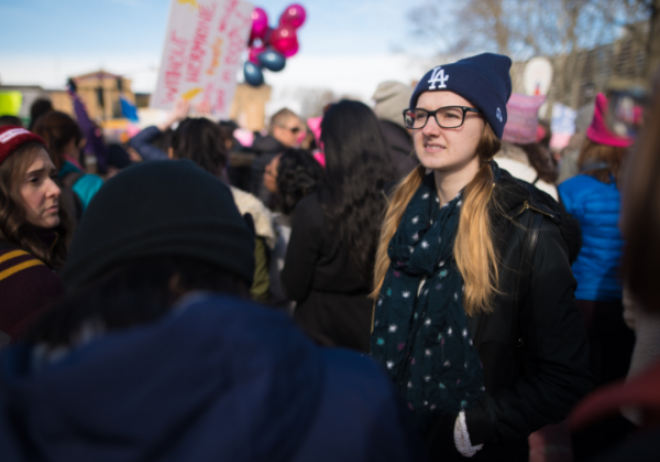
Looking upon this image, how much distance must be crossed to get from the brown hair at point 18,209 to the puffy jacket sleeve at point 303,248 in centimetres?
114

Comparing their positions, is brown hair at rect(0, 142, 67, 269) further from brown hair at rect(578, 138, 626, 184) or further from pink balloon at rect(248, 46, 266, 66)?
pink balloon at rect(248, 46, 266, 66)

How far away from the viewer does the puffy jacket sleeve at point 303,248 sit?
2436 mm

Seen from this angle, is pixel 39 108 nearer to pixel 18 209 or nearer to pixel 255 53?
pixel 255 53

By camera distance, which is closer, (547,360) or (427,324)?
(547,360)

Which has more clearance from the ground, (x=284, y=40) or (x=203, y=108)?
(x=284, y=40)

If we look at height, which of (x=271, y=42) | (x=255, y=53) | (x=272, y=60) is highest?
(x=271, y=42)

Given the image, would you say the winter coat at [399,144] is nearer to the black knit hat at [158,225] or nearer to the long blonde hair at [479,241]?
the long blonde hair at [479,241]

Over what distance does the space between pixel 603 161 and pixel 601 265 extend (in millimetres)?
674

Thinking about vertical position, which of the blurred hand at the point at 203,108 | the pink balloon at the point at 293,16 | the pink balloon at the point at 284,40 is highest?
the pink balloon at the point at 293,16

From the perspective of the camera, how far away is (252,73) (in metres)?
6.82

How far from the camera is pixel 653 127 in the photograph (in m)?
0.66

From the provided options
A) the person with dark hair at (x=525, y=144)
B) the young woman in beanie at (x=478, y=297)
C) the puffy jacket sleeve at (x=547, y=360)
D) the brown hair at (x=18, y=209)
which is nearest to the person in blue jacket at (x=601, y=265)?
the person with dark hair at (x=525, y=144)

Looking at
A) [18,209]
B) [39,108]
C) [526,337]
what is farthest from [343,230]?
[39,108]

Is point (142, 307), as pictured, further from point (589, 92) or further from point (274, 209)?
point (589, 92)
